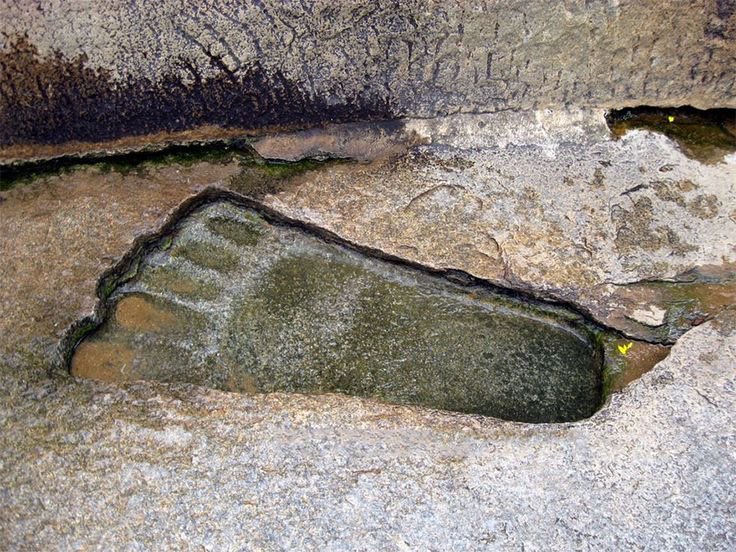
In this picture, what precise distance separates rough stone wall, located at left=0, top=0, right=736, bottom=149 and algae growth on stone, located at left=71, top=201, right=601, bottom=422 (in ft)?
0.88

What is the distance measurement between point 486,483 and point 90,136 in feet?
3.43

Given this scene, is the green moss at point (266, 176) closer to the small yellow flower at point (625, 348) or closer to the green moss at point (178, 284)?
the green moss at point (178, 284)

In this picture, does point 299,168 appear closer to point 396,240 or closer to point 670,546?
point 396,240

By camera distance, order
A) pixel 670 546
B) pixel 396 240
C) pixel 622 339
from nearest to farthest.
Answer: pixel 670 546 < pixel 622 339 < pixel 396 240

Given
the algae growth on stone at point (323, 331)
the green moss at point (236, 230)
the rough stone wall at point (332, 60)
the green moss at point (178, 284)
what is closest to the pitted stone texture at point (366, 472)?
the algae growth on stone at point (323, 331)

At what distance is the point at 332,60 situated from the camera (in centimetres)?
158

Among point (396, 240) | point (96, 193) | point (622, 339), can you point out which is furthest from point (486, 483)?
point (96, 193)

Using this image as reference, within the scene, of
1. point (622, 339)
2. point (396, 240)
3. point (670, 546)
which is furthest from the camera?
point (396, 240)

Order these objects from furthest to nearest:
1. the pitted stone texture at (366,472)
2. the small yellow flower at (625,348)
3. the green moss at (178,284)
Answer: the green moss at (178,284) → the small yellow flower at (625,348) → the pitted stone texture at (366,472)

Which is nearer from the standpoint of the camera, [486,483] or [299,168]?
[486,483]

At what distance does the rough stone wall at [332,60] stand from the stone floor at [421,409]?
9 centimetres

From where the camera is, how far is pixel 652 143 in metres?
1.64

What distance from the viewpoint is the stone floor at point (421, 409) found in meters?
1.27

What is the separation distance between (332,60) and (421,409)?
0.71 metres
